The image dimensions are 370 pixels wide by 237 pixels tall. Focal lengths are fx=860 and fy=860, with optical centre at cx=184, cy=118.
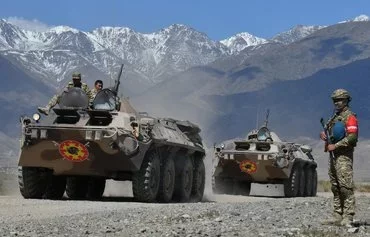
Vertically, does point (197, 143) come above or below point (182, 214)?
above

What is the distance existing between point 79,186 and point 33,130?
4068 mm

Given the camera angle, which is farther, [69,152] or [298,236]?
[69,152]

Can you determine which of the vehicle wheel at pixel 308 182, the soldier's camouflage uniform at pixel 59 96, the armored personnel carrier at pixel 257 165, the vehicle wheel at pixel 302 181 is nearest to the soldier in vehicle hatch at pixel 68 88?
the soldier's camouflage uniform at pixel 59 96

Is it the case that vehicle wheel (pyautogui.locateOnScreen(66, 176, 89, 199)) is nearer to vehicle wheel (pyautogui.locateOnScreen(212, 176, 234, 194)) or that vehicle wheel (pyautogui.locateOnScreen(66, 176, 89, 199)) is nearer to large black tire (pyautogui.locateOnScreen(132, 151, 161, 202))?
large black tire (pyautogui.locateOnScreen(132, 151, 161, 202))

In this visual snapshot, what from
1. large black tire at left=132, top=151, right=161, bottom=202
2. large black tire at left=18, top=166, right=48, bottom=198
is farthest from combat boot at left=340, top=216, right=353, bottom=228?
large black tire at left=18, top=166, right=48, bottom=198

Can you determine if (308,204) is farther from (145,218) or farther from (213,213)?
(145,218)

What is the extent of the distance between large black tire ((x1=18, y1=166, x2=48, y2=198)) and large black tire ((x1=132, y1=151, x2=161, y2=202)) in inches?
81.0

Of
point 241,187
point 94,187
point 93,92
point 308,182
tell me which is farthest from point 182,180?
point 308,182

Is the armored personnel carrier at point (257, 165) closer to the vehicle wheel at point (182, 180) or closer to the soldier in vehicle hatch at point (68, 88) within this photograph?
the vehicle wheel at point (182, 180)

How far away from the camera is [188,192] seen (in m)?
20.0

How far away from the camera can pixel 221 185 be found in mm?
27891

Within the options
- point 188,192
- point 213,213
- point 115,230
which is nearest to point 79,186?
point 188,192

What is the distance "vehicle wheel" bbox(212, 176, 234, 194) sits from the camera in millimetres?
27688

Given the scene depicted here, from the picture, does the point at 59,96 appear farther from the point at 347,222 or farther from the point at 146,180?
the point at 347,222
